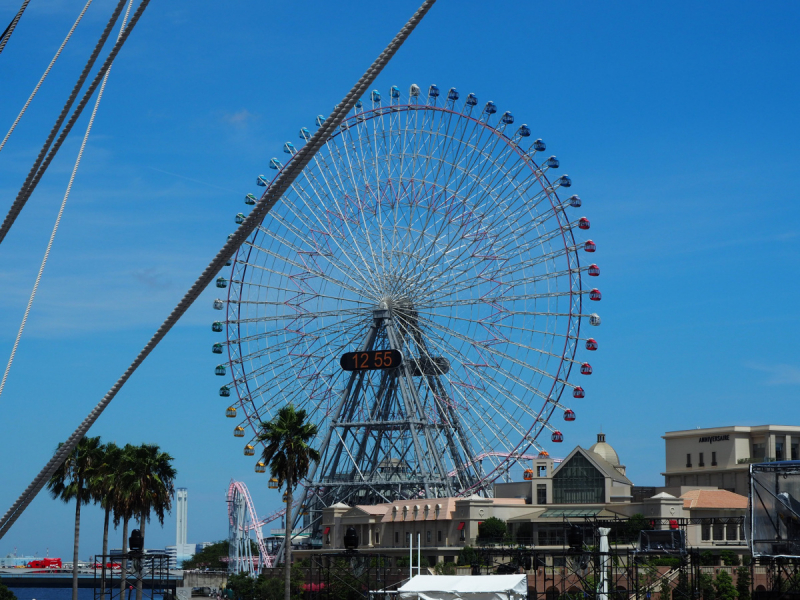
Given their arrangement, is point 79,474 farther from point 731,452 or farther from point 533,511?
point 731,452

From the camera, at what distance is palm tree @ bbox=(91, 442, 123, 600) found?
74.1m

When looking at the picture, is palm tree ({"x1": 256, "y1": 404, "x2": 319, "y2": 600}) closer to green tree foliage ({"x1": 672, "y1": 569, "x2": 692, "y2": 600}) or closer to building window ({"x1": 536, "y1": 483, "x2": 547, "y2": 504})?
green tree foliage ({"x1": 672, "y1": 569, "x2": 692, "y2": 600})

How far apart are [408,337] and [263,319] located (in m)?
12.3

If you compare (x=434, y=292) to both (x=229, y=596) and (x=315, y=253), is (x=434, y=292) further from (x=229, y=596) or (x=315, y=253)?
(x=229, y=596)

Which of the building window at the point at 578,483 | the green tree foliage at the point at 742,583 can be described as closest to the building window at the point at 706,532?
the building window at the point at 578,483

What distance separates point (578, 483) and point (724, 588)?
101 ft

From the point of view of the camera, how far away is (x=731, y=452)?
385ft

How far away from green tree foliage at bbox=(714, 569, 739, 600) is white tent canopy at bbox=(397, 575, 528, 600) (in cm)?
2870

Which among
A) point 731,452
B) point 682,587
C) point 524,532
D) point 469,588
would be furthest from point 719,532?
point 469,588

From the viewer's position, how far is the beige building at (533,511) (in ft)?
330

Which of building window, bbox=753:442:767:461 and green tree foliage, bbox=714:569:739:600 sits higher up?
building window, bbox=753:442:767:461

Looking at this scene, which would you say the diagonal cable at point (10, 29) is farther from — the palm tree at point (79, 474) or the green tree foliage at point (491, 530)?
the green tree foliage at point (491, 530)

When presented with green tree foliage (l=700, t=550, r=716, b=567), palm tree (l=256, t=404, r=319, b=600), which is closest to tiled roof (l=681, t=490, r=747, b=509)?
green tree foliage (l=700, t=550, r=716, b=567)

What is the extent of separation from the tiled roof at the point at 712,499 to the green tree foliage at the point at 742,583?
19646 mm
